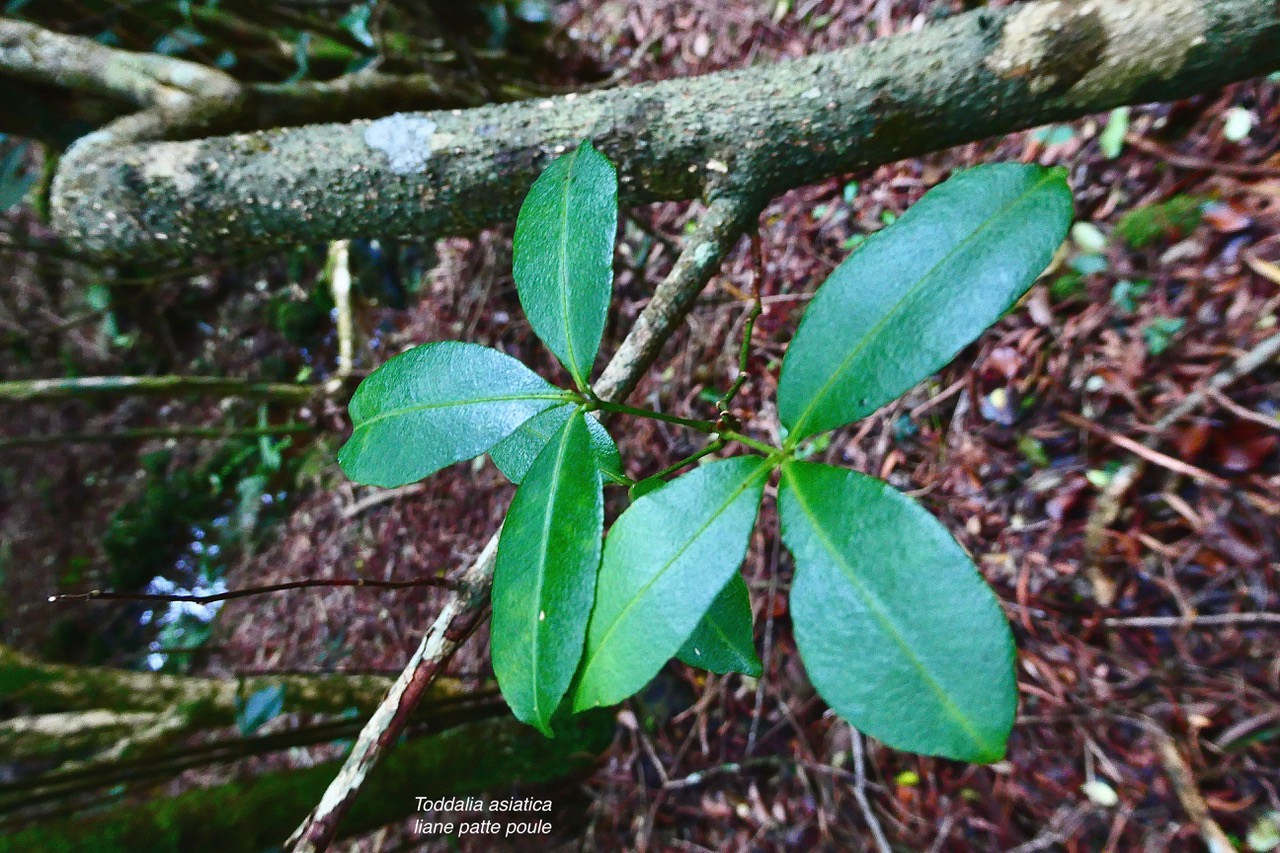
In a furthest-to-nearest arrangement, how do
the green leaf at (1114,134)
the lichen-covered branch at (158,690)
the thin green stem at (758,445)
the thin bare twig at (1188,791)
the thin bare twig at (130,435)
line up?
the thin bare twig at (130,435)
the lichen-covered branch at (158,690)
the green leaf at (1114,134)
the thin bare twig at (1188,791)
the thin green stem at (758,445)

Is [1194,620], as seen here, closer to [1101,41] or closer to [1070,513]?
[1070,513]

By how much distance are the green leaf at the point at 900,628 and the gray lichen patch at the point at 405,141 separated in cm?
85

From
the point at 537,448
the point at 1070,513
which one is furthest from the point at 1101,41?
the point at 1070,513

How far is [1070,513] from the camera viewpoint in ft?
5.04

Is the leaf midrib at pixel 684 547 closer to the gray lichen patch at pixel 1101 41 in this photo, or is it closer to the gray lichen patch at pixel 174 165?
the gray lichen patch at pixel 1101 41

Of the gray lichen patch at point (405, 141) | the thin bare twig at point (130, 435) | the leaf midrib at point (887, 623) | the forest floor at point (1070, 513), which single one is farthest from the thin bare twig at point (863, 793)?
the thin bare twig at point (130, 435)

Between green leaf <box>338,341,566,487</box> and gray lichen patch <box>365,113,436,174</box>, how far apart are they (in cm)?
49

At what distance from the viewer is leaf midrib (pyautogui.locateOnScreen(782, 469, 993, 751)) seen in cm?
41

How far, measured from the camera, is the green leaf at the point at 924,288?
18.4 inches

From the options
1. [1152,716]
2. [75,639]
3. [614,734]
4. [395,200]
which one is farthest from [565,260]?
[75,639]

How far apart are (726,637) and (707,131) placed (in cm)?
65

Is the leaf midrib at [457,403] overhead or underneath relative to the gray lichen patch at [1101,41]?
underneath

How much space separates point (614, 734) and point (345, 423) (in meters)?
1.89

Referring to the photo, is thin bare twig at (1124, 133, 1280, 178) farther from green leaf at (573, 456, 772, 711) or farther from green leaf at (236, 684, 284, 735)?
green leaf at (236, 684, 284, 735)
